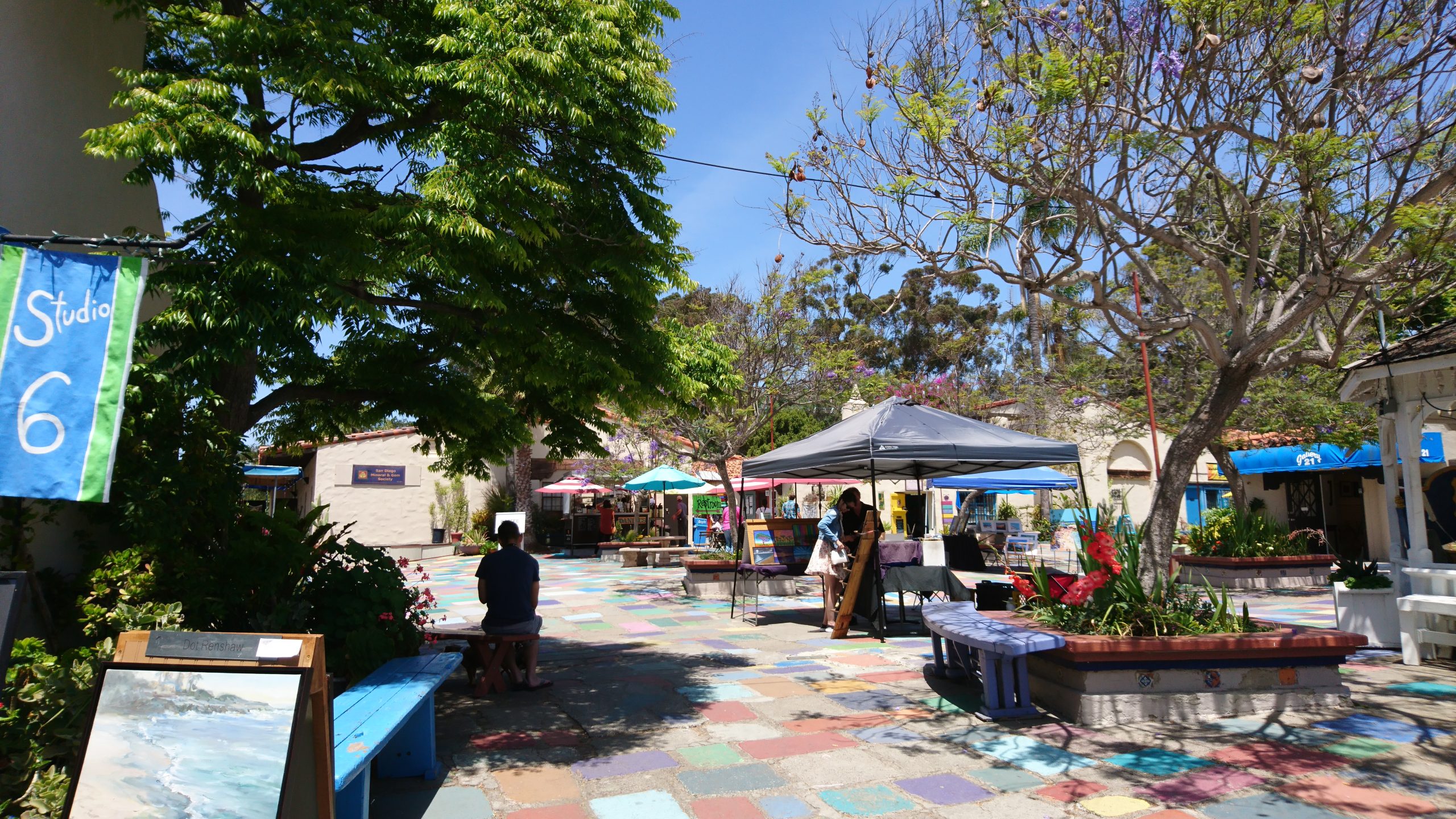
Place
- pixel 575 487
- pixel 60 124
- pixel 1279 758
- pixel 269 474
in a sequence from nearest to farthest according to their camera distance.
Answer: pixel 1279 758 < pixel 60 124 < pixel 269 474 < pixel 575 487

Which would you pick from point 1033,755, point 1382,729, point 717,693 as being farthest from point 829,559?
point 1382,729

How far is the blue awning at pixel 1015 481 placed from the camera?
18.9m

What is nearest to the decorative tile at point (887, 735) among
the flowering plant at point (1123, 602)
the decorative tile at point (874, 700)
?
the decorative tile at point (874, 700)

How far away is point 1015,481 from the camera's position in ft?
62.8

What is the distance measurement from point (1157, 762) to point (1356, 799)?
37.5 inches

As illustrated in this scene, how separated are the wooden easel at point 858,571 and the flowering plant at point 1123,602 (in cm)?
278

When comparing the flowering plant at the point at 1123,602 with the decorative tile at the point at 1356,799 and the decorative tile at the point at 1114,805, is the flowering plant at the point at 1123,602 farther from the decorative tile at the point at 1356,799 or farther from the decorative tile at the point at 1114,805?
the decorative tile at the point at 1114,805

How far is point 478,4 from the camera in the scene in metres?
5.48

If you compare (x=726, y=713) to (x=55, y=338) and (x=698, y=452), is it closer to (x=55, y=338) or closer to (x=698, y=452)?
(x=55, y=338)

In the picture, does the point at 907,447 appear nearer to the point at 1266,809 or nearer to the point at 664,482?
the point at 1266,809

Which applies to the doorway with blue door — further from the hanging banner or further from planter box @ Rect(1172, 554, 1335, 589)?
the hanging banner

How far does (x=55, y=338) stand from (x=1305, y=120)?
8742 mm

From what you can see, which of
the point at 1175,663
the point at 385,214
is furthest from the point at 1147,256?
the point at 385,214

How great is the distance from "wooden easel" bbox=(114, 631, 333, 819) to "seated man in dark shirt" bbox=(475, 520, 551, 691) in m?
3.74
